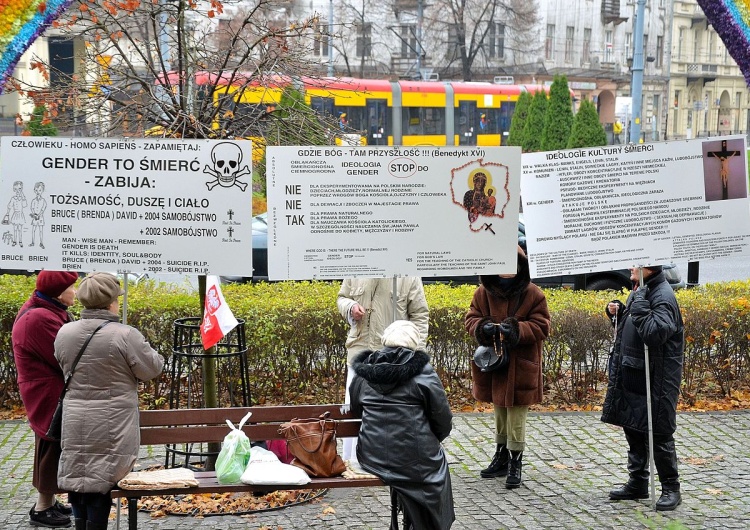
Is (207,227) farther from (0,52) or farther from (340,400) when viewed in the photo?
(340,400)

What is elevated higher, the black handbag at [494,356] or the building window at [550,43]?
the building window at [550,43]

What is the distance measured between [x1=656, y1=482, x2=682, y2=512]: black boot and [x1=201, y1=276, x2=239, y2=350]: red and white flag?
10.1 ft

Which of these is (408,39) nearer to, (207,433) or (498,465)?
(498,465)

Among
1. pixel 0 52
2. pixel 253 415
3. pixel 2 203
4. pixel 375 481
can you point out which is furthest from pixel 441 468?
pixel 0 52

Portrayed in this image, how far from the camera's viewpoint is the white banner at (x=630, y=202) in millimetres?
6320

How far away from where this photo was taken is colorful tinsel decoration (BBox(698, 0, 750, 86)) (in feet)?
22.6

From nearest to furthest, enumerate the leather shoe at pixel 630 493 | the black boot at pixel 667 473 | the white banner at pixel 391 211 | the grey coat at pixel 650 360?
the white banner at pixel 391 211
the grey coat at pixel 650 360
the black boot at pixel 667 473
the leather shoe at pixel 630 493

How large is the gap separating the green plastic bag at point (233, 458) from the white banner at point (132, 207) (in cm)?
99

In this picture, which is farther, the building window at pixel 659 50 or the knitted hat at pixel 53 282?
the building window at pixel 659 50

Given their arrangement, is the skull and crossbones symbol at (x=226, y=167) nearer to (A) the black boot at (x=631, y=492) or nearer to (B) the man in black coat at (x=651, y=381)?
(B) the man in black coat at (x=651, y=381)

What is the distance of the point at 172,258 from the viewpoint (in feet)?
18.8

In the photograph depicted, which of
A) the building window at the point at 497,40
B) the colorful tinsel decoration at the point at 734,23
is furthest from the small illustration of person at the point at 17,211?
the building window at the point at 497,40

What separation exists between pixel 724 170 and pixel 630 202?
2.27 feet

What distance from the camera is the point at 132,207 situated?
5719 mm
